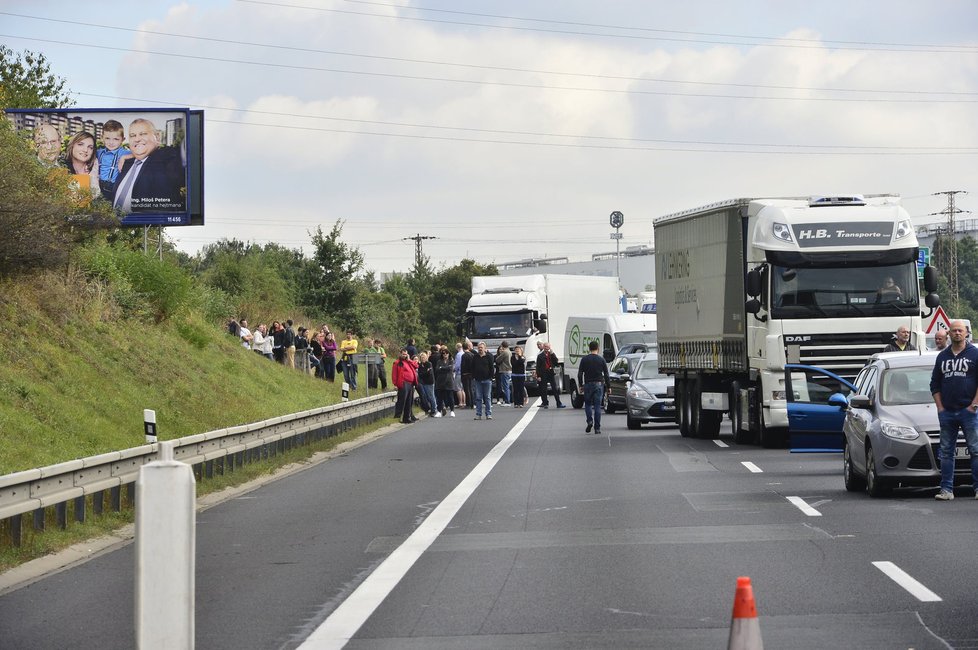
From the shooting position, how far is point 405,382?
35.5 m

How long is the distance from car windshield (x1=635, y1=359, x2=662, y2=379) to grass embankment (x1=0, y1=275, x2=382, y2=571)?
576cm

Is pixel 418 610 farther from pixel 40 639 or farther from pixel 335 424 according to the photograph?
pixel 335 424

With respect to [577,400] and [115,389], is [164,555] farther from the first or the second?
[577,400]

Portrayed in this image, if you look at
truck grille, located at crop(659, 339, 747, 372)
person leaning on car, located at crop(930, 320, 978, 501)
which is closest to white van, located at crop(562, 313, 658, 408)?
truck grille, located at crop(659, 339, 747, 372)

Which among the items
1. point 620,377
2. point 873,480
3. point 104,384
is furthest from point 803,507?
point 620,377

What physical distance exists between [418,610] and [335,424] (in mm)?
19399

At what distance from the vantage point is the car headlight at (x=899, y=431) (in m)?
15.4

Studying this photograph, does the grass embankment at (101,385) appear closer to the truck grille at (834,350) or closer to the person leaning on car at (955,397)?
the truck grille at (834,350)

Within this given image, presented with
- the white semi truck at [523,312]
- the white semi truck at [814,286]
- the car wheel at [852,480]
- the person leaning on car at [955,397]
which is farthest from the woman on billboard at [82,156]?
the person leaning on car at [955,397]

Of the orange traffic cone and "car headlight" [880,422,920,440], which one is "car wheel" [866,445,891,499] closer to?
"car headlight" [880,422,920,440]

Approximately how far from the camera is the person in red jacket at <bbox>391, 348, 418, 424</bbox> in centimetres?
3488

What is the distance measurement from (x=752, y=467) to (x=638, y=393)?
38.3ft

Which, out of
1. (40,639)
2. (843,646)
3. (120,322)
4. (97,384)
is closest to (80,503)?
(40,639)

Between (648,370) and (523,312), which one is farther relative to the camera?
(523,312)
